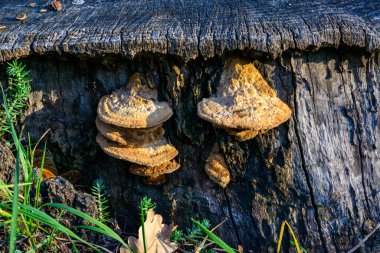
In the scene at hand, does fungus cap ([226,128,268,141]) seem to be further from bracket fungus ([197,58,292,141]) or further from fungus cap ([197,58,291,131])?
fungus cap ([197,58,291,131])

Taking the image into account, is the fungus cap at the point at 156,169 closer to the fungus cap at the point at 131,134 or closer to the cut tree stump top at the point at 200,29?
the fungus cap at the point at 131,134

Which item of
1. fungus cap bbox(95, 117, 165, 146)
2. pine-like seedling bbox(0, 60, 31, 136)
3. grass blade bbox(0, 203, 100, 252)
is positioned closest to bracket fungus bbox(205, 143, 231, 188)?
fungus cap bbox(95, 117, 165, 146)

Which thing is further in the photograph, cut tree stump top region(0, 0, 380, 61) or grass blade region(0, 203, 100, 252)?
cut tree stump top region(0, 0, 380, 61)

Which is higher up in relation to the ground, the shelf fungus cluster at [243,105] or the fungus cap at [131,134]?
the shelf fungus cluster at [243,105]

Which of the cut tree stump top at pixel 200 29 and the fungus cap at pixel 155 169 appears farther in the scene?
the fungus cap at pixel 155 169

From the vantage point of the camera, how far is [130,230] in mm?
3801

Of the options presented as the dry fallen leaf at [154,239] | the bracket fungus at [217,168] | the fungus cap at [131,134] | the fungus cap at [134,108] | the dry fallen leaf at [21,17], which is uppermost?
the dry fallen leaf at [21,17]

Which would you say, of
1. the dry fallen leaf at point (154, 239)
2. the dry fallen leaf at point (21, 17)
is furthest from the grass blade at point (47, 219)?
the dry fallen leaf at point (21, 17)

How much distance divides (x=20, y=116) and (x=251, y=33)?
179cm

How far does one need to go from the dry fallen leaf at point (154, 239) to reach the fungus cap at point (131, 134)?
477mm

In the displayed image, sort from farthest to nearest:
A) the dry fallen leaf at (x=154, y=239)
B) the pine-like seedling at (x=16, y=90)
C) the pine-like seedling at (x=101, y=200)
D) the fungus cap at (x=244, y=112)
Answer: the pine-like seedling at (x=101, y=200) → the pine-like seedling at (x=16, y=90) → the dry fallen leaf at (x=154, y=239) → the fungus cap at (x=244, y=112)

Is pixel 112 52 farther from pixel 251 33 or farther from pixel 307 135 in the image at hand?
pixel 307 135

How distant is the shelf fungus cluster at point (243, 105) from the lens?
3016 mm

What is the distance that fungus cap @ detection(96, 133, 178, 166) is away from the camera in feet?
10.8
